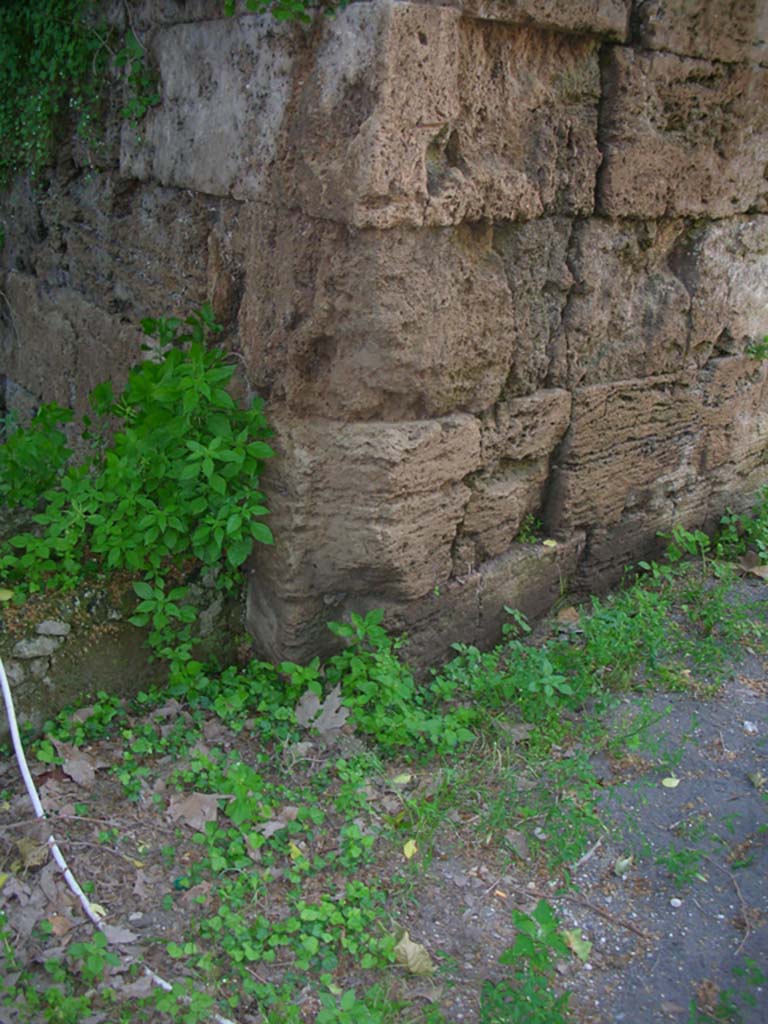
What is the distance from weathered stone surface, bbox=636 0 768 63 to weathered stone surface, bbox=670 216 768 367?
2.14 ft

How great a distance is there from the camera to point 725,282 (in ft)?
13.8

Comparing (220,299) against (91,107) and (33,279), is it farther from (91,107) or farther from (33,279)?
(33,279)

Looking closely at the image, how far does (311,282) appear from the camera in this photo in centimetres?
301

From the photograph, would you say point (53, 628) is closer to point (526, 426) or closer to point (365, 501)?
point (365, 501)

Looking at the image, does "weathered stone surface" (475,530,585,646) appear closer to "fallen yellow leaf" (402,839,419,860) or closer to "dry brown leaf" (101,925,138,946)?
"fallen yellow leaf" (402,839,419,860)

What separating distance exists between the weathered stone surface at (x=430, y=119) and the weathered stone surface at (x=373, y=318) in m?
0.10

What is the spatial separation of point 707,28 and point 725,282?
1.03 meters

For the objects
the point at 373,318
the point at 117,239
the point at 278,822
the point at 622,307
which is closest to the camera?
the point at 278,822

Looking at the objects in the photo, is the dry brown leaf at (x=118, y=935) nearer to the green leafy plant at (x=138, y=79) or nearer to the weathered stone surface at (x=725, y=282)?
the green leafy plant at (x=138, y=79)

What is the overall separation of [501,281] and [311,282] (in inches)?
25.9

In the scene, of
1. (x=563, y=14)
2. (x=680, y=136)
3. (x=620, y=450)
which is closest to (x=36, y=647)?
(x=620, y=450)

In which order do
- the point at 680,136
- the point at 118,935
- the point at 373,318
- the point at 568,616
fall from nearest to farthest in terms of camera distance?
1. the point at 118,935
2. the point at 373,318
3. the point at 680,136
4. the point at 568,616

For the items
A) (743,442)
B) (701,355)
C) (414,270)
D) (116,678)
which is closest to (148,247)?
(414,270)

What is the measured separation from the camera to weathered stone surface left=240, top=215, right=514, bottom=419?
115 inches
